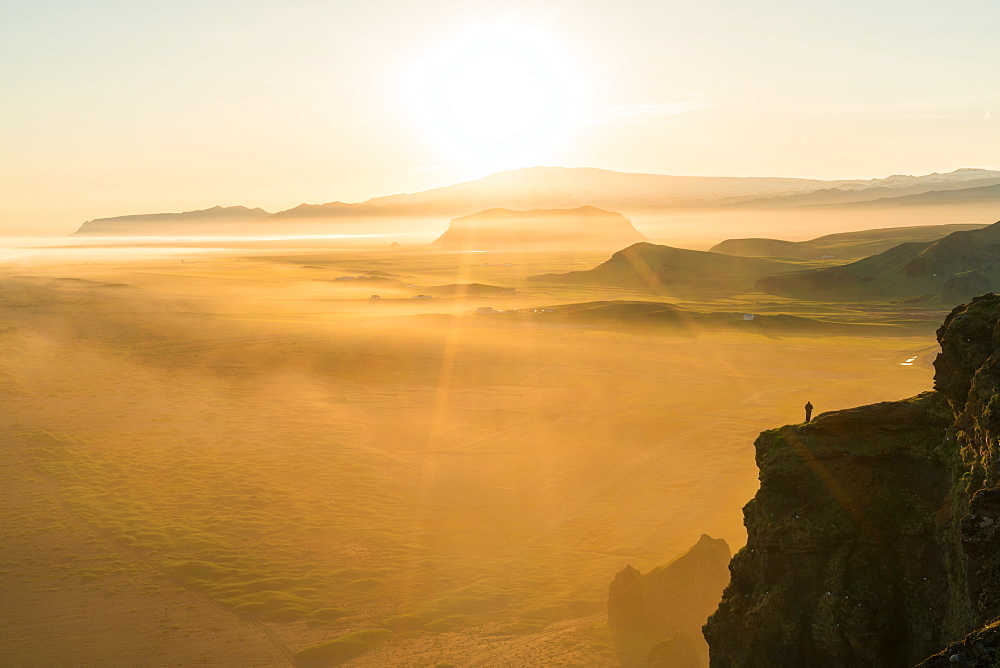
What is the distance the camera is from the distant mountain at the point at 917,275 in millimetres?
91875

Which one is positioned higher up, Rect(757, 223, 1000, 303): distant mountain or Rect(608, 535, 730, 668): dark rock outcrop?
Rect(757, 223, 1000, 303): distant mountain

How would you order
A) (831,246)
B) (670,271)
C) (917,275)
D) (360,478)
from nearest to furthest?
(360,478), (917,275), (670,271), (831,246)

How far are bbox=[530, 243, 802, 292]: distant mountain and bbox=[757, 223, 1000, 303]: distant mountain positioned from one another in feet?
44.2

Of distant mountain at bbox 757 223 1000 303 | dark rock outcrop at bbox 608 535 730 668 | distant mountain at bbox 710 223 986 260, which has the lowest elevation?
dark rock outcrop at bbox 608 535 730 668

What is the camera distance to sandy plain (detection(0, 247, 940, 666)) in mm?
18859

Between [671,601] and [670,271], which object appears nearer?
[671,601]

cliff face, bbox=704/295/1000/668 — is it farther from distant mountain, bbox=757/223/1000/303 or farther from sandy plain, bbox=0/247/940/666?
distant mountain, bbox=757/223/1000/303

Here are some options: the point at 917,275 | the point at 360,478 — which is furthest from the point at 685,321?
the point at 360,478

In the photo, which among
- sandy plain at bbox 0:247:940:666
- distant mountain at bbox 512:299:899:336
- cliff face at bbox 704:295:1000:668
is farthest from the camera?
distant mountain at bbox 512:299:899:336

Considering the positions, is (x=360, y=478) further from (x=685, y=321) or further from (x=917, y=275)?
(x=917, y=275)

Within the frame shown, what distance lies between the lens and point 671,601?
18.3m

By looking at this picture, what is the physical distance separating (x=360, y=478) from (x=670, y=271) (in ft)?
348

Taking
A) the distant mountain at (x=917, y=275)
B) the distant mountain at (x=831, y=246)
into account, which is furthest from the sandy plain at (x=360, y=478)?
the distant mountain at (x=831, y=246)

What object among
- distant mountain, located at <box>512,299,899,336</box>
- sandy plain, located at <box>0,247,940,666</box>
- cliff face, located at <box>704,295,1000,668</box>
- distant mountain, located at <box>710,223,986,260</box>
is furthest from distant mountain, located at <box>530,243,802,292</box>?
cliff face, located at <box>704,295,1000,668</box>
